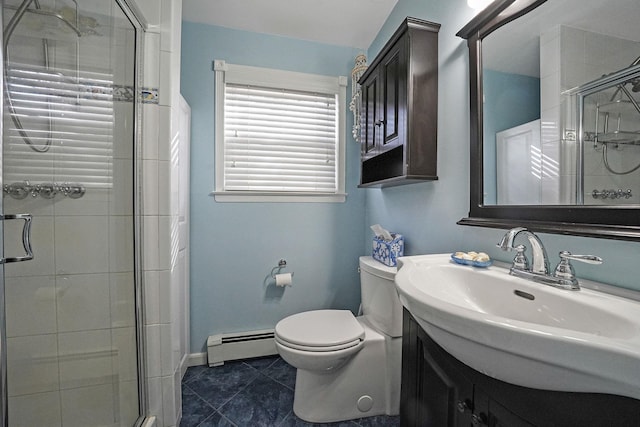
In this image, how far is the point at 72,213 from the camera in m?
1.04

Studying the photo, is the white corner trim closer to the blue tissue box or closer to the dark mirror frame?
the dark mirror frame

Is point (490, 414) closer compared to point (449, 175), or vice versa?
point (490, 414)

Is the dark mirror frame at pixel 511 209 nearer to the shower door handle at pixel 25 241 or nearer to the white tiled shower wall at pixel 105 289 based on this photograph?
the white tiled shower wall at pixel 105 289

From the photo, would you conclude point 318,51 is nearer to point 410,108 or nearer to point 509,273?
point 410,108

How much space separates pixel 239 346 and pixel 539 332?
1.82 metres

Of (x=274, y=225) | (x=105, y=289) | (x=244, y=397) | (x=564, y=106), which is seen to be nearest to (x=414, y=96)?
(x=564, y=106)

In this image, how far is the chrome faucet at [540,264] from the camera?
26.4 inches

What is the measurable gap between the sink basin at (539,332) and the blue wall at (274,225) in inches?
23.1

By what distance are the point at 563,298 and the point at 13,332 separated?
1.63 metres

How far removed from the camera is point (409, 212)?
60.6 inches

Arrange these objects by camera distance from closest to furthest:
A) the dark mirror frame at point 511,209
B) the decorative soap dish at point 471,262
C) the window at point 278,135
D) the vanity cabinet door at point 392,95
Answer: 1. the dark mirror frame at point 511,209
2. the decorative soap dish at point 471,262
3. the vanity cabinet door at point 392,95
4. the window at point 278,135

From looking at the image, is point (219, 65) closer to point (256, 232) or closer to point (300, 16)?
point (300, 16)

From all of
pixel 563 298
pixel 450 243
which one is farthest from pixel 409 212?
pixel 563 298

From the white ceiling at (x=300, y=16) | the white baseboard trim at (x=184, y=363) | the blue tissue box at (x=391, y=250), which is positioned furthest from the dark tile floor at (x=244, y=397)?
the white ceiling at (x=300, y=16)
